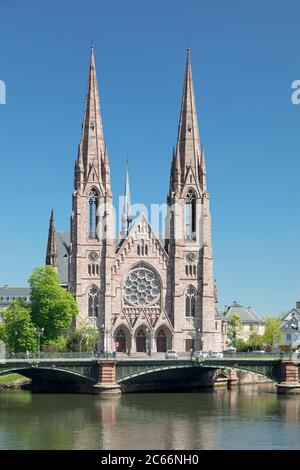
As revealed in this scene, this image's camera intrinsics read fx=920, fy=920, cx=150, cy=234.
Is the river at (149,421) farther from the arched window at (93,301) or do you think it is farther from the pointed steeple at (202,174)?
the pointed steeple at (202,174)

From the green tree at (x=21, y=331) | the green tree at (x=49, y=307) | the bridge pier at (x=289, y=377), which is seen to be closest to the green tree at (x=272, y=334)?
the green tree at (x=49, y=307)

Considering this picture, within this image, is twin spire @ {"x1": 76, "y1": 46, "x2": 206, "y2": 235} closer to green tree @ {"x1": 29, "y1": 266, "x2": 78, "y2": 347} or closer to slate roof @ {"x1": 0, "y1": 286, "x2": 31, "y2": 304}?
green tree @ {"x1": 29, "y1": 266, "x2": 78, "y2": 347}

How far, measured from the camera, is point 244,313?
175750 mm

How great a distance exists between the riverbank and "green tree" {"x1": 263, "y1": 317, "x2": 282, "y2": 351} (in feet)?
167

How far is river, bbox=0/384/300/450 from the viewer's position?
205ft

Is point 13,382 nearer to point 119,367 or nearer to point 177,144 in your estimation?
point 119,367

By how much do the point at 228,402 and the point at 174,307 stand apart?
3487 centimetres

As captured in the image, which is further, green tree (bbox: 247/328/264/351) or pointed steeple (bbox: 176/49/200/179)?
green tree (bbox: 247/328/264/351)

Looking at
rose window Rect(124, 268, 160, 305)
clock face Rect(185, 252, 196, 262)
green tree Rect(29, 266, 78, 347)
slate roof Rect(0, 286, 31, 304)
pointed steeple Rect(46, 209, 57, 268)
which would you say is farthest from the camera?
slate roof Rect(0, 286, 31, 304)

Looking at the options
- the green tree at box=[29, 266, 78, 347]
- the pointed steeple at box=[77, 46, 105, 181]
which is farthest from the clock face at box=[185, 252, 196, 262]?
the green tree at box=[29, 266, 78, 347]

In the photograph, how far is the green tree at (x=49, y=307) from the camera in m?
110

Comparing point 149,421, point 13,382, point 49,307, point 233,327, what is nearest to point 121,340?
point 49,307

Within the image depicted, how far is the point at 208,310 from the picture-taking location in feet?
412
